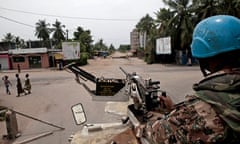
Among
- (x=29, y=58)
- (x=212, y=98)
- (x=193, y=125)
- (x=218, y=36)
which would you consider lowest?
(x=29, y=58)

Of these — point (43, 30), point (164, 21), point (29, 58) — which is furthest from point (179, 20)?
point (43, 30)

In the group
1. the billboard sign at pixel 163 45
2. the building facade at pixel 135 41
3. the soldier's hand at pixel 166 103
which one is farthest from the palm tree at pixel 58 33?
the soldier's hand at pixel 166 103

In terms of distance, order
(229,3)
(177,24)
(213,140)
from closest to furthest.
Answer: (213,140) → (229,3) → (177,24)

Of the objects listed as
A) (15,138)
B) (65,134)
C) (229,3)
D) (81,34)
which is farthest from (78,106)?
(81,34)

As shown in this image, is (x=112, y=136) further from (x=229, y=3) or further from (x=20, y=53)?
(x=20, y=53)

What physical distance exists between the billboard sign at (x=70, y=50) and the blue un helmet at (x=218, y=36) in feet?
143

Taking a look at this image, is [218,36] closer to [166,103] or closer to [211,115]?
[211,115]

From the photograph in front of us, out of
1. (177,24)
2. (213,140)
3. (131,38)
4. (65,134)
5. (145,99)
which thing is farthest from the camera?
(131,38)

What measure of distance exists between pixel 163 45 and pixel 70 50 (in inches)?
555

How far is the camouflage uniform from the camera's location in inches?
44.6

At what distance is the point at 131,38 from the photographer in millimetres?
175875

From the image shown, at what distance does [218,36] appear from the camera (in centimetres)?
133

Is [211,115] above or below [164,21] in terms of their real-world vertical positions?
below

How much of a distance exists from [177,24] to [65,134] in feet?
120
